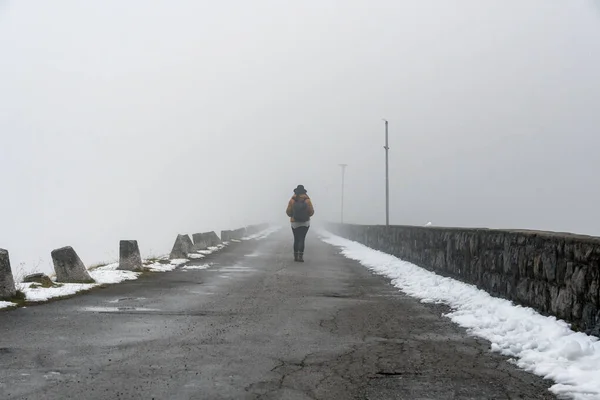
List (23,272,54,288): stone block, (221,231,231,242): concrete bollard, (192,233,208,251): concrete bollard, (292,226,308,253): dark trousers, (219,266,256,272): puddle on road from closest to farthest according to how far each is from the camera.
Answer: (23,272,54,288): stone block → (219,266,256,272): puddle on road → (292,226,308,253): dark trousers → (192,233,208,251): concrete bollard → (221,231,231,242): concrete bollard

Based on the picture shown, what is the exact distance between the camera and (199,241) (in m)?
23.3

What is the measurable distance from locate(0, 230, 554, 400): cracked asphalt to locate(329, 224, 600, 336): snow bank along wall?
1076 millimetres

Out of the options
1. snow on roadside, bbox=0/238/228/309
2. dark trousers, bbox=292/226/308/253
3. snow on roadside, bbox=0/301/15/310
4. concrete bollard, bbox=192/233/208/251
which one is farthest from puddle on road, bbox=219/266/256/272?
concrete bollard, bbox=192/233/208/251

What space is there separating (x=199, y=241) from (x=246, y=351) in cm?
1839

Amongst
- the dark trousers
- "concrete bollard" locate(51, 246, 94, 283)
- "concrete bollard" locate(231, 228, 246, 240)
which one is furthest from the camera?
"concrete bollard" locate(231, 228, 246, 240)

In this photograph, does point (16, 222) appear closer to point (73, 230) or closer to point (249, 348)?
point (73, 230)

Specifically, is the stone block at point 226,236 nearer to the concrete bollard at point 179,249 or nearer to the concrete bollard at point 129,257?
the concrete bollard at point 179,249

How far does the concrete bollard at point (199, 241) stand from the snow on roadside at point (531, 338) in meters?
14.3

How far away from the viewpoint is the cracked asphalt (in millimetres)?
4113

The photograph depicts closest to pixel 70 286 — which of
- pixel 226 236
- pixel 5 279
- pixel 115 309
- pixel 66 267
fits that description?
pixel 66 267

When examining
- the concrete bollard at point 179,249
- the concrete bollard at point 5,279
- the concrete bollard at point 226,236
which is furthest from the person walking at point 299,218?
the concrete bollard at point 226,236

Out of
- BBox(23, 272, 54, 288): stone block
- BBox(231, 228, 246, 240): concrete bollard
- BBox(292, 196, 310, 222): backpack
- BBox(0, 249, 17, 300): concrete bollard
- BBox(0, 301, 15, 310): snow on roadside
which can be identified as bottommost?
BBox(231, 228, 246, 240): concrete bollard

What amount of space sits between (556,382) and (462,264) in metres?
6.41

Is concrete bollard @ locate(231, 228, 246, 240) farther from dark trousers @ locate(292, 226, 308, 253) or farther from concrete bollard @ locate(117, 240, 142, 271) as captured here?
concrete bollard @ locate(117, 240, 142, 271)
